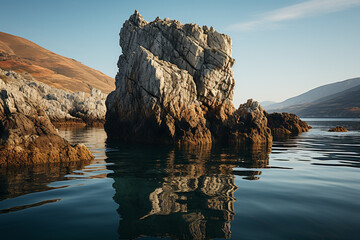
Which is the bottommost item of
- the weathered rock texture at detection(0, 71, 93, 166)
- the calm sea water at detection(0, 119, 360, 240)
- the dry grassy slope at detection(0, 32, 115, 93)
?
the calm sea water at detection(0, 119, 360, 240)

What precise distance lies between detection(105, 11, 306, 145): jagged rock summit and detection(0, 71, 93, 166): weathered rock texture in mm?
11588

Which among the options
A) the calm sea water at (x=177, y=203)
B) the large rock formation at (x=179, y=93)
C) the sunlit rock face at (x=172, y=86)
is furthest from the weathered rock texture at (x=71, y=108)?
the calm sea water at (x=177, y=203)

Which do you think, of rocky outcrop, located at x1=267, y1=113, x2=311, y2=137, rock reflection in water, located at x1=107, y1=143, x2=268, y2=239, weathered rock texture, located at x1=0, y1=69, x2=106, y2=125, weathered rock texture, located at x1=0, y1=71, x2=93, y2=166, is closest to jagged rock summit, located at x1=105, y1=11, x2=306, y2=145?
weathered rock texture, located at x1=0, y1=71, x2=93, y2=166

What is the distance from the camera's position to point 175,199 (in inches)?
301

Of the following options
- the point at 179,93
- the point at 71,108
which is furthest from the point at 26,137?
the point at 71,108

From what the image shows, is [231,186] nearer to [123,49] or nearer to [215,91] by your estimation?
[215,91]

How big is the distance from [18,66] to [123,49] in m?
135

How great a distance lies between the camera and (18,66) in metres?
138

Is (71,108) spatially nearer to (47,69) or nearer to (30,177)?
(30,177)

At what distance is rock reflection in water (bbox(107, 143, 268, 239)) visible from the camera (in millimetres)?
5523

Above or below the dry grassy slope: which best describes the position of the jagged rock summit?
below

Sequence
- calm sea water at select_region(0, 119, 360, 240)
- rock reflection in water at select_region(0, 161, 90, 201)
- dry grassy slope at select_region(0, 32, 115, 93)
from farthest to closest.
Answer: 1. dry grassy slope at select_region(0, 32, 115, 93)
2. rock reflection in water at select_region(0, 161, 90, 201)
3. calm sea water at select_region(0, 119, 360, 240)

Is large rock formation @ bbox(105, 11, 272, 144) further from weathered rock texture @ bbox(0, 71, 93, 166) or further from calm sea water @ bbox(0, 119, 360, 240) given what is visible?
calm sea water @ bbox(0, 119, 360, 240)

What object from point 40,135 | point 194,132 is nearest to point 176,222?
point 40,135
